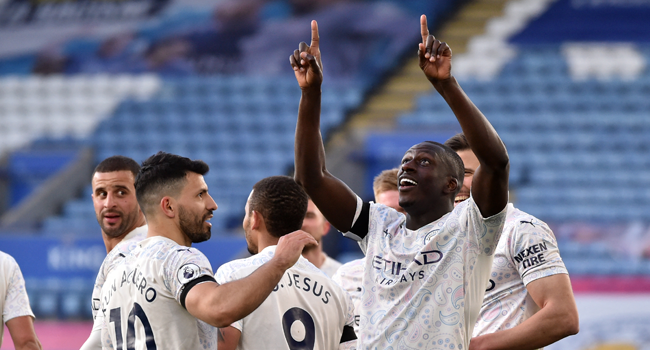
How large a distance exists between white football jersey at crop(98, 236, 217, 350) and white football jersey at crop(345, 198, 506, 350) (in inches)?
26.5

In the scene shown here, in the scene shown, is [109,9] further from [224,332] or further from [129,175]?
[224,332]

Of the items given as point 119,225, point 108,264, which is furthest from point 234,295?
point 119,225

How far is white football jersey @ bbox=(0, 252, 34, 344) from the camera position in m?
4.38

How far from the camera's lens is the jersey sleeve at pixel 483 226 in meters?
2.76

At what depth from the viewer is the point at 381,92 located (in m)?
15.6

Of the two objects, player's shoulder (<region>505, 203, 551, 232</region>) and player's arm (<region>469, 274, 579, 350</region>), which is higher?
player's shoulder (<region>505, 203, 551, 232</region>)

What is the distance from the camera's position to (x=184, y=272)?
281cm

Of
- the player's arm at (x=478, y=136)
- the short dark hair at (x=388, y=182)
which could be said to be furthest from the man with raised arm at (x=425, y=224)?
the short dark hair at (x=388, y=182)

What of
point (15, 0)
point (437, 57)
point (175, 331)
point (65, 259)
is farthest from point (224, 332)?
point (15, 0)

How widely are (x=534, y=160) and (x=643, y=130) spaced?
2.29 meters

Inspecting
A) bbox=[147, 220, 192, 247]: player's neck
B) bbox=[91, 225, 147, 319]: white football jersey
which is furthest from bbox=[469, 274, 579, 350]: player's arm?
bbox=[91, 225, 147, 319]: white football jersey

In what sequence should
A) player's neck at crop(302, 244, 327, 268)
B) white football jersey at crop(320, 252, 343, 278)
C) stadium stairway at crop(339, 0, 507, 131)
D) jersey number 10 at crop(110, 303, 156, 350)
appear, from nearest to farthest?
1. jersey number 10 at crop(110, 303, 156, 350)
2. player's neck at crop(302, 244, 327, 268)
3. white football jersey at crop(320, 252, 343, 278)
4. stadium stairway at crop(339, 0, 507, 131)

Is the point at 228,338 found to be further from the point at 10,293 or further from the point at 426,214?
the point at 10,293

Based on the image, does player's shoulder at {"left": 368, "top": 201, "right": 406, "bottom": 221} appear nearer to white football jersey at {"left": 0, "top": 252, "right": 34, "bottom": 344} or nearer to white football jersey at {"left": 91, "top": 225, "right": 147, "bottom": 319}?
white football jersey at {"left": 91, "top": 225, "right": 147, "bottom": 319}
